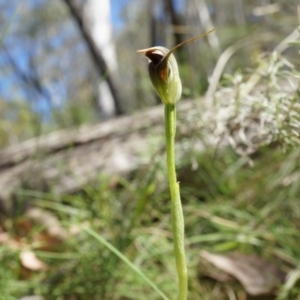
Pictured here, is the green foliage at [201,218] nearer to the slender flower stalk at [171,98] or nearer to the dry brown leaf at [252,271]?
the dry brown leaf at [252,271]

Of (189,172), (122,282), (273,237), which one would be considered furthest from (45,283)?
(189,172)

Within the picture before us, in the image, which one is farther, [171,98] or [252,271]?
[252,271]

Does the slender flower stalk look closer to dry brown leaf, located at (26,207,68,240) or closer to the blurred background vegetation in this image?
the blurred background vegetation

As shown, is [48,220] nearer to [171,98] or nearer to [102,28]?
[171,98]

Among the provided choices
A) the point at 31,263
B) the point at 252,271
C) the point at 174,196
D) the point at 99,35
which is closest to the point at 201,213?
the point at 252,271

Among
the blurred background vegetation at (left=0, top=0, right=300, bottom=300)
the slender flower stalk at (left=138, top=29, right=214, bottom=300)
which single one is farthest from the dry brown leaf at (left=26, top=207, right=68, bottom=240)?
the slender flower stalk at (left=138, top=29, right=214, bottom=300)

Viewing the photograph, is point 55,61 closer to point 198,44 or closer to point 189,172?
point 198,44

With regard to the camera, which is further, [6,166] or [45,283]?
[6,166]
